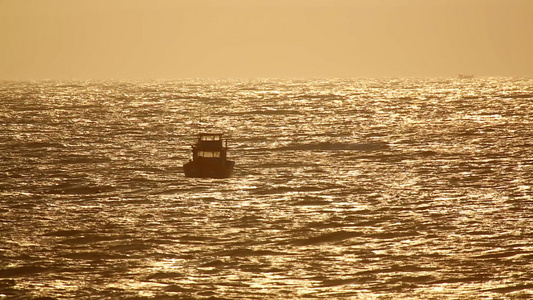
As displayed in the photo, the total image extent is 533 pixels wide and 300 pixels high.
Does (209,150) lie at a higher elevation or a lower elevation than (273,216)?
higher

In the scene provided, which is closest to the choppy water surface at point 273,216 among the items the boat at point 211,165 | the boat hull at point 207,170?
the boat hull at point 207,170

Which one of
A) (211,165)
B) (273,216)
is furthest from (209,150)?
(273,216)

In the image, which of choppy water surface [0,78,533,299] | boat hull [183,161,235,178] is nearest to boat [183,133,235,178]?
boat hull [183,161,235,178]

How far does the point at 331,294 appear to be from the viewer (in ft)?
130

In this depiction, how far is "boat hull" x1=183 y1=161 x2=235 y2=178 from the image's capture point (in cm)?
7519

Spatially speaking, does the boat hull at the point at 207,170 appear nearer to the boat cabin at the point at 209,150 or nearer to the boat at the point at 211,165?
the boat at the point at 211,165

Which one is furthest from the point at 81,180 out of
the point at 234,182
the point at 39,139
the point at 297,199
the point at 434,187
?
the point at 39,139

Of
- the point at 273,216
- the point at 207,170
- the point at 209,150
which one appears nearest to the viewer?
the point at 273,216

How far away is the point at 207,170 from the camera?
75375 millimetres

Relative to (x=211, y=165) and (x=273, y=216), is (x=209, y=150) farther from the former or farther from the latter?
(x=273, y=216)

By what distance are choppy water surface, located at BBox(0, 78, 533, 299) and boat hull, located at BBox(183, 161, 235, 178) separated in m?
0.83

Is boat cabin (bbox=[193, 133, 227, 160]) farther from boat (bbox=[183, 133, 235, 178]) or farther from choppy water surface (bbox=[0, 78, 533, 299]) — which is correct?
choppy water surface (bbox=[0, 78, 533, 299])

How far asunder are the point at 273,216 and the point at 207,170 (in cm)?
1857

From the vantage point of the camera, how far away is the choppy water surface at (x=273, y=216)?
4181 cm
